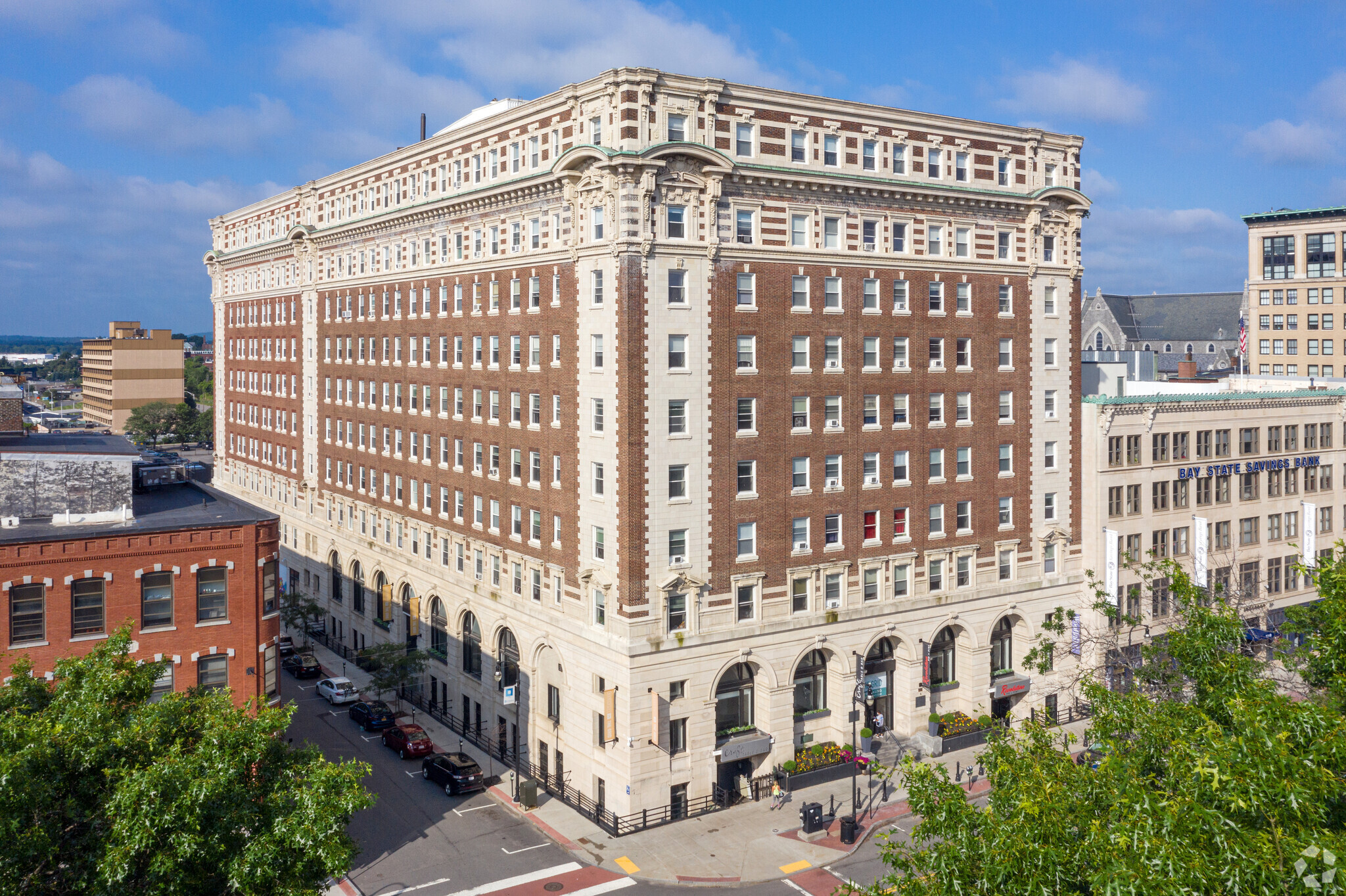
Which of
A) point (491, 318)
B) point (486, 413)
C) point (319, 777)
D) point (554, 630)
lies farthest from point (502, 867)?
point (491, 318)

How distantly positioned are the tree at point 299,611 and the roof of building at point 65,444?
777 inches

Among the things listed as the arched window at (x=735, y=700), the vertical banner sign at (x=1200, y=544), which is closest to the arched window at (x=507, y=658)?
the arched window at (x=735, y=700)

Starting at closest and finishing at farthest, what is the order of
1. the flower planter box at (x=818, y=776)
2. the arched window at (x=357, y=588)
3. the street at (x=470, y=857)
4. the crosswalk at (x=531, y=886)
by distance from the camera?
the crosswalk at (x=531, y=886), the street at (x=470, y=857), the flower planter box at (x=818, y=776), the arched window at (x=357, y=588)

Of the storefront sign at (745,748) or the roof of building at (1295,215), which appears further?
the roof of building at (1295,215)

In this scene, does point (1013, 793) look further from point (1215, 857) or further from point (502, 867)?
point (502, 867)

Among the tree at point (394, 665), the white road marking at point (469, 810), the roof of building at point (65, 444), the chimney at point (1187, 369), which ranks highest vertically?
the chimney at point (1187, 369)

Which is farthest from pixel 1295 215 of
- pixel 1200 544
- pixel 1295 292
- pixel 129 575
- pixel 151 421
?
pixel 151 421

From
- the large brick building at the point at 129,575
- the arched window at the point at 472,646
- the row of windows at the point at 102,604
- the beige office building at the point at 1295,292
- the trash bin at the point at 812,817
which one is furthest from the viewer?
the beige office building at the point at 1295,292

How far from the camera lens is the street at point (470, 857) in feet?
142

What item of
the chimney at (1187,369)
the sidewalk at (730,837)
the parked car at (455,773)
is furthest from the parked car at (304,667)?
the chimney at (1187,369)

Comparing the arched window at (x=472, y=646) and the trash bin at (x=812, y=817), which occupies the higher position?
the arched window at (x=472, y=646)

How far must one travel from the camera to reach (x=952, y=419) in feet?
196

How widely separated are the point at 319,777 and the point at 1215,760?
20.0m

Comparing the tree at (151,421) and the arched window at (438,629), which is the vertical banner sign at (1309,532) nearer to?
the arched window at (438,629)
